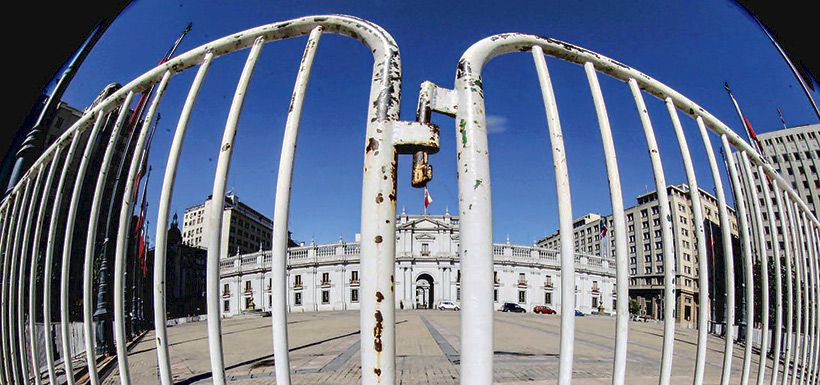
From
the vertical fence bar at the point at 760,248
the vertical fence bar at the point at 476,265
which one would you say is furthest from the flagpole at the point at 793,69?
the vertical fence bar at the point at 476,265

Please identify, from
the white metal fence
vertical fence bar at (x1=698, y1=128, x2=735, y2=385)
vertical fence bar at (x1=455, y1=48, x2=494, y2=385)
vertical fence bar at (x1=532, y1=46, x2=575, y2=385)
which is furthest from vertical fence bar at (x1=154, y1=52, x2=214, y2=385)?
vertical fence bar at (x1=698, y1=128, x2=735, y2=385)

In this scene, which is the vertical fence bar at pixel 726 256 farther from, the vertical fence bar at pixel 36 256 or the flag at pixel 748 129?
the vertical fence bar at pixel 36 256

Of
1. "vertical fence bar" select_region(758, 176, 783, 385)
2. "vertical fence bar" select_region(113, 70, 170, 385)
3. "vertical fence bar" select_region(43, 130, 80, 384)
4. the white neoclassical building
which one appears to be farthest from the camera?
"vertical fence bar" select_region(758, 176, 783, 385)

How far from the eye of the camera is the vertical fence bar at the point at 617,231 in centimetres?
79

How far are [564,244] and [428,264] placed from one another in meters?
0.92

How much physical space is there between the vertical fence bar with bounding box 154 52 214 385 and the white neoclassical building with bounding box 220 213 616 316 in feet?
0.40

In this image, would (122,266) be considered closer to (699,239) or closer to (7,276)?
(7,276)

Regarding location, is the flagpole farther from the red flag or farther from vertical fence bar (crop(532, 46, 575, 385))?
the red flag

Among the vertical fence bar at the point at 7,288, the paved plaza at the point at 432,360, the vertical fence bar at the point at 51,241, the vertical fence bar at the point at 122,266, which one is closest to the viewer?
the vertical fence bar at the point at 122,266

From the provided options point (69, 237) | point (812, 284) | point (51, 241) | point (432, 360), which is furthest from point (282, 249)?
point (432, 360)

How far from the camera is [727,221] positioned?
978mm

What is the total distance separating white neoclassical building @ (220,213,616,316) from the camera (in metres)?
0.89

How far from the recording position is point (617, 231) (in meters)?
0.82

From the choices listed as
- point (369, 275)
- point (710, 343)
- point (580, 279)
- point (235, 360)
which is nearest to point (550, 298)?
point (580, 279)
